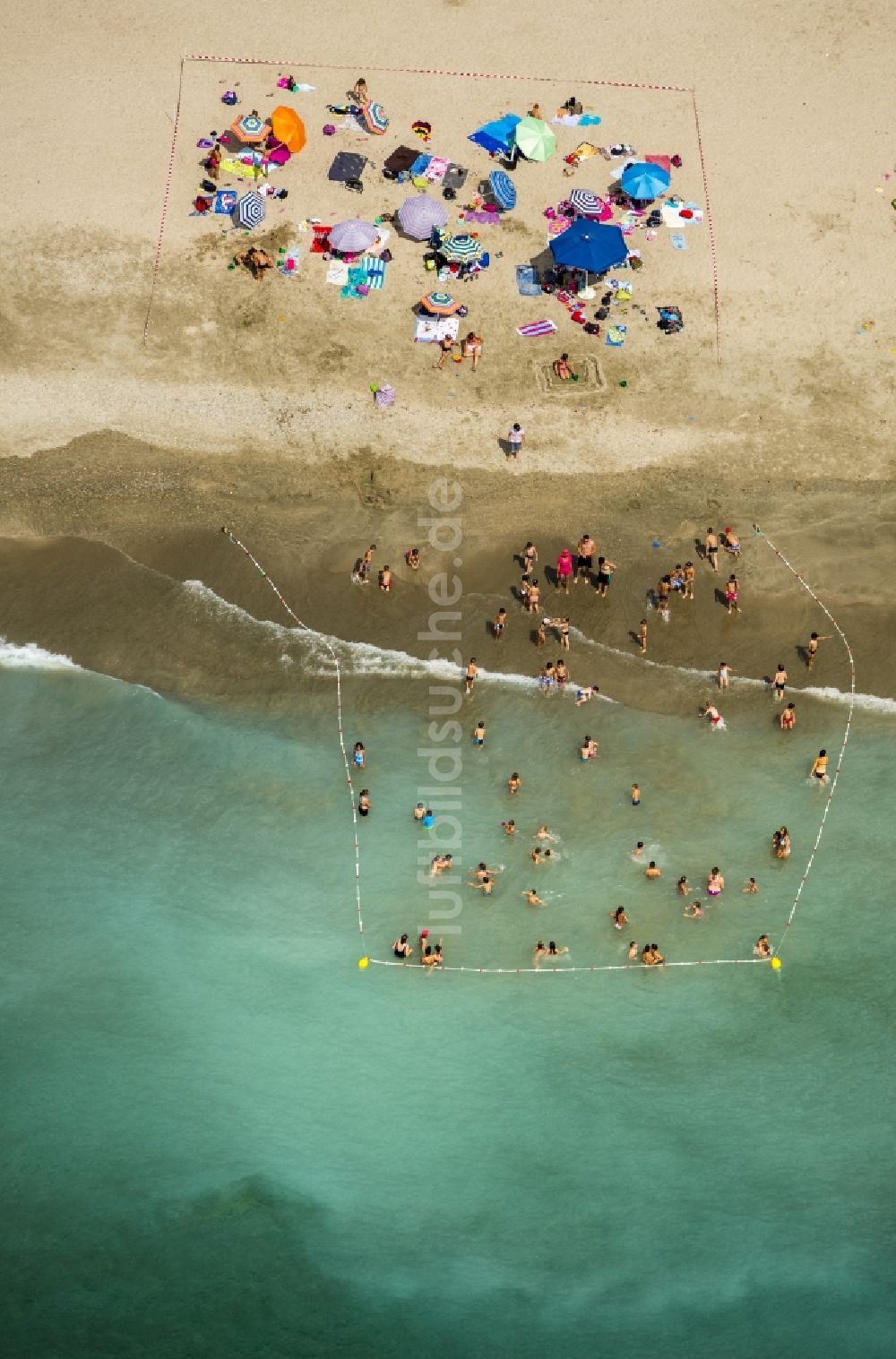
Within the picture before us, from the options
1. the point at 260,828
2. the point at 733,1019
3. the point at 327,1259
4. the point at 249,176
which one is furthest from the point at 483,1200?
the point at 249,176

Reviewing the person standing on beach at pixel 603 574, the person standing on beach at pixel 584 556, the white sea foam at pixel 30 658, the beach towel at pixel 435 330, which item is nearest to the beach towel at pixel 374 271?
the beach towel at pixel 435 330

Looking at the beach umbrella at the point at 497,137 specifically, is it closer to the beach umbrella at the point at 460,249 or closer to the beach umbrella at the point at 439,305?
the beach umbrella at the point at 460,249

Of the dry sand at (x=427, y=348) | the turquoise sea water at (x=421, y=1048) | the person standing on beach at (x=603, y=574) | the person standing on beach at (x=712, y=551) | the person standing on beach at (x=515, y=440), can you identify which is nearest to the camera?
the turquoise sea water at (x=421, y=1048)

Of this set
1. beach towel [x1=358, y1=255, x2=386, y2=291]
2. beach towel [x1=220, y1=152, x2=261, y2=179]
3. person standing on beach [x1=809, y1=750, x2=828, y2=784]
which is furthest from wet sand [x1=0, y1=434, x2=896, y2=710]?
beach towel [x1=220, y1=152, x2=261, y2=179]

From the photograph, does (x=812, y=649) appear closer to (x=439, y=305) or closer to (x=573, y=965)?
(x=573, y=965)

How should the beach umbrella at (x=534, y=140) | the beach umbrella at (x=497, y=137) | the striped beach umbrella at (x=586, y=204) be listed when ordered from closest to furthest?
the striped beach umbrella at (x=586, y=204)
the beach umbrella at (x=534, y=140)
the beach umbrella at (x=497, y=137)

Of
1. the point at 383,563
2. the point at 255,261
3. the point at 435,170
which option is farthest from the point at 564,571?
the point at 435,170
